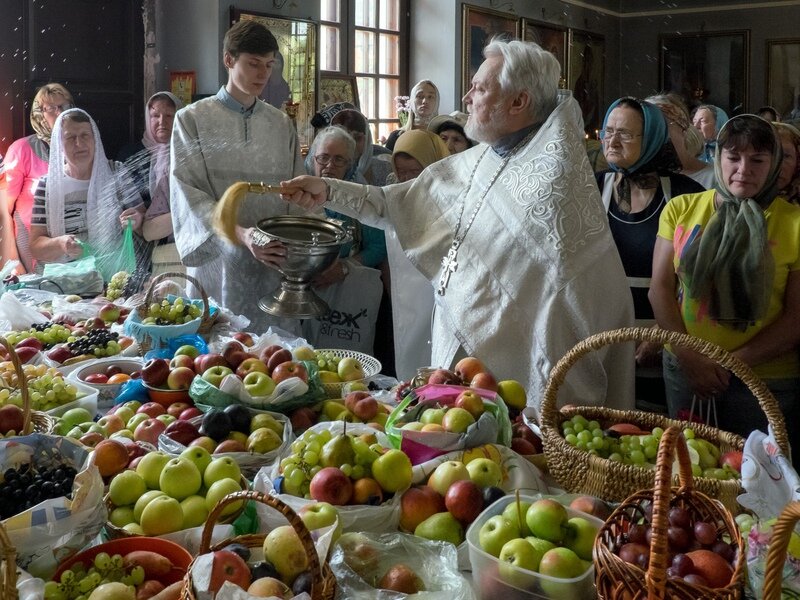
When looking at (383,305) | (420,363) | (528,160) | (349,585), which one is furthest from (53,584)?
(383,305)

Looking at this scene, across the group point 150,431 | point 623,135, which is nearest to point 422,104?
point 623,135

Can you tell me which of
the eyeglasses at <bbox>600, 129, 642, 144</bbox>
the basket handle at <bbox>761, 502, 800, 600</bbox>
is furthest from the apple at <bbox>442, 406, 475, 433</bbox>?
the eyeglasses at <bbox>600, 129, 642, 144</bbox>

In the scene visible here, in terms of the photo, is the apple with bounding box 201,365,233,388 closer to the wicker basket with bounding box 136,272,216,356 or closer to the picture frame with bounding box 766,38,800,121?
the wicker basket with bounding box 136,272,216,356

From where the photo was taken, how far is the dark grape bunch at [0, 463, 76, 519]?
152 centimetres

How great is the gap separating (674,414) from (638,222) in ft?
2.31

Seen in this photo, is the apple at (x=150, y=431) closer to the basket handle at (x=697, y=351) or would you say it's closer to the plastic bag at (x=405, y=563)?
the plastic bag at (x=405, y=563)

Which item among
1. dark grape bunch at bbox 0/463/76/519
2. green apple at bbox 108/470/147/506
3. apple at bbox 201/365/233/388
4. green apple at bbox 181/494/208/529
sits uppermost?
apple at bbox 201/365/233/388

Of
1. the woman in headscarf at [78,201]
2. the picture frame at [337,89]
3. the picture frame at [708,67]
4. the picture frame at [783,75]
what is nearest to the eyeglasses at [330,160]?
the woman in headscarf at [78,201]

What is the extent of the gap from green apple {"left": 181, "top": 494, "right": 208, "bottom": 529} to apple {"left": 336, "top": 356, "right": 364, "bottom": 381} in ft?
2.85

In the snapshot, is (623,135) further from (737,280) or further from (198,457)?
(198,457)

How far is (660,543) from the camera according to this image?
124cm

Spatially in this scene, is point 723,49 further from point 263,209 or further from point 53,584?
point 53,584

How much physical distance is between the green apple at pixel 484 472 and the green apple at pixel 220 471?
0.46m

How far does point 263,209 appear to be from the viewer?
3.72 metres
